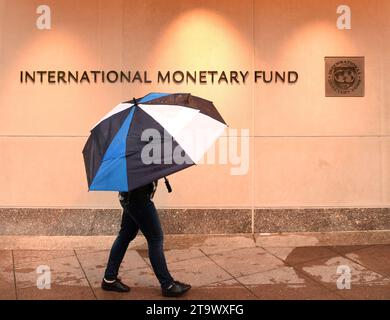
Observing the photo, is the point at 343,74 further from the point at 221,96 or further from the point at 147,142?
the point at 147,142

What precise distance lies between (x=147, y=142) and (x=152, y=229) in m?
0.95

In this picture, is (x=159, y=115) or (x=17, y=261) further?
(x=17, y=261)

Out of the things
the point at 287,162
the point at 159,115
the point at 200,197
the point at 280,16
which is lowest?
the point at 200,197

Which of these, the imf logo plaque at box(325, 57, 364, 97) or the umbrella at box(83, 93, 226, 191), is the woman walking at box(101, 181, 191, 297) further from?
the imf logo plaque at box(325, 57, 364, 97)

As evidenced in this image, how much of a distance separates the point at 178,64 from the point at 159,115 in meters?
2.75

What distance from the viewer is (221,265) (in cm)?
583

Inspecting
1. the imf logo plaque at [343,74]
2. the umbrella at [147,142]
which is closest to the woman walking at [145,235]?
the umbrella at [147,142]

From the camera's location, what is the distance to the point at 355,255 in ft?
20.4

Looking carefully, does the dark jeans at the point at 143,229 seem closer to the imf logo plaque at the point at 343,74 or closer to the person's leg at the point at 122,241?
the person's leg at the point at 122,241
